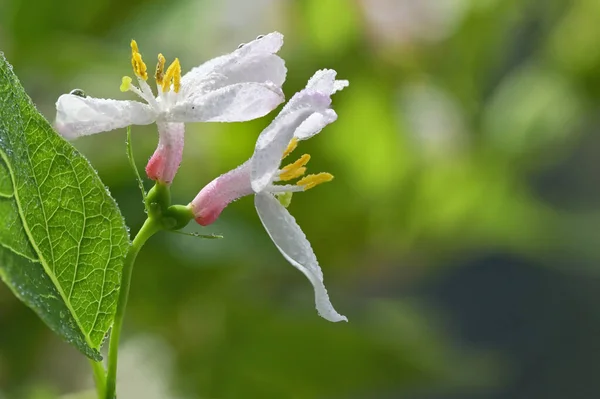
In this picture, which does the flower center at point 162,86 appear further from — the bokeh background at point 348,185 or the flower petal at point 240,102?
the bokeh background at point 348,185

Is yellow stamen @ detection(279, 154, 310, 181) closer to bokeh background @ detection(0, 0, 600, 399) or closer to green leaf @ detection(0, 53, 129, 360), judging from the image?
green leaf @ detection(0, 53, 129, 360)

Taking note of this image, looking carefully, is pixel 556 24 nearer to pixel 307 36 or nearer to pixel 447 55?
pixel 447 55

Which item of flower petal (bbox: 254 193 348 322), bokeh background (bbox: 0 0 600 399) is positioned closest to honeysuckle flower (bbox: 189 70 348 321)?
flower petal (bbox: 254 193 348 322)

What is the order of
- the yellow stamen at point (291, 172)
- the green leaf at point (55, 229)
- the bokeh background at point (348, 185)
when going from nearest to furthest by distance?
the green leaf at point (55, 229)
the yellow stamen at point (291, 172)
the bokeh background at point (348, 185)

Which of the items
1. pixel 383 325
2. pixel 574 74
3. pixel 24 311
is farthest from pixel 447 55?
pixel 24 311

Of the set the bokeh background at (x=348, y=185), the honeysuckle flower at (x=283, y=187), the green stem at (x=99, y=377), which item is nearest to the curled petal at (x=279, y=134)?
the honeysuckle flower at (x=283, y=187)
